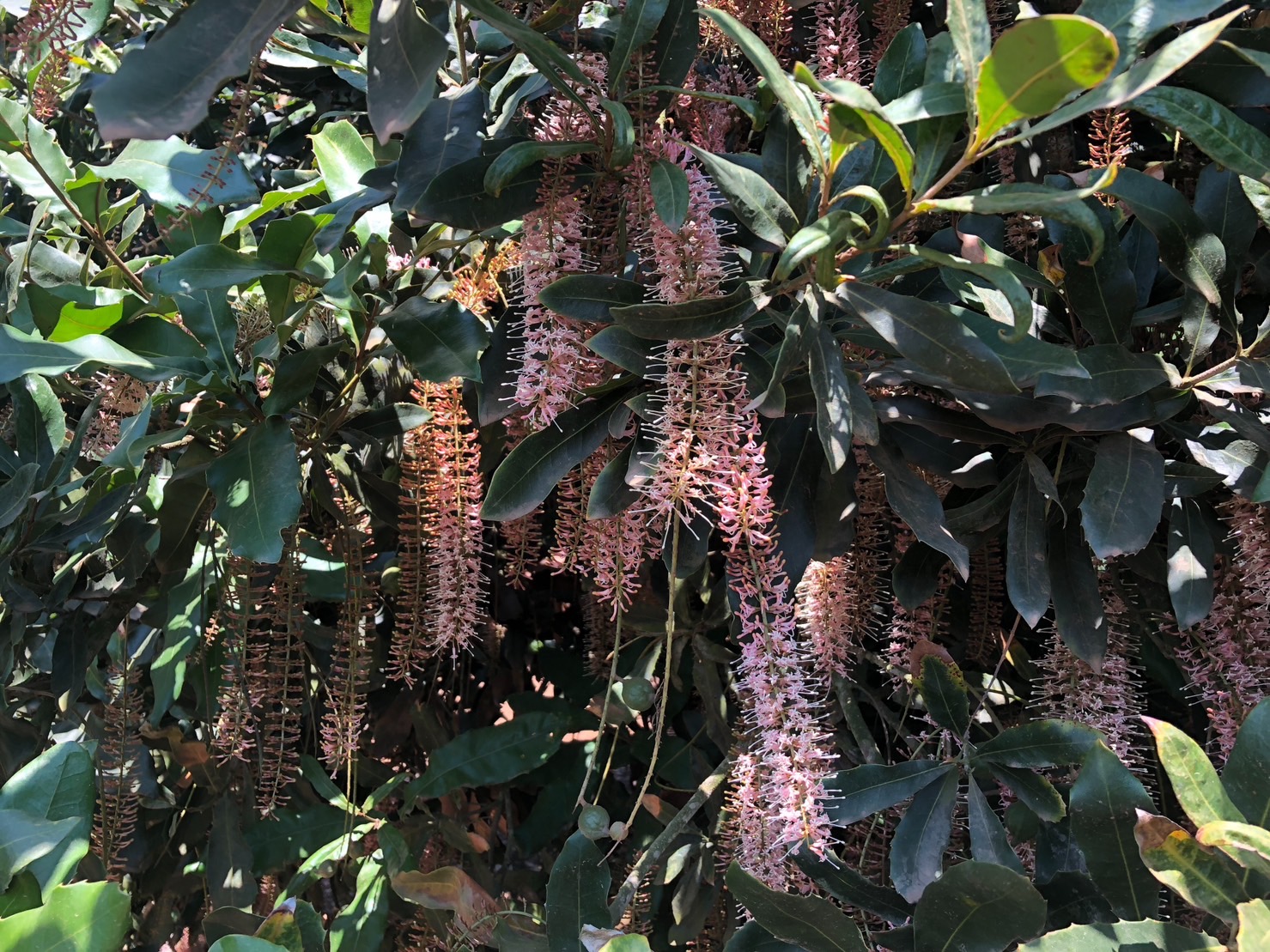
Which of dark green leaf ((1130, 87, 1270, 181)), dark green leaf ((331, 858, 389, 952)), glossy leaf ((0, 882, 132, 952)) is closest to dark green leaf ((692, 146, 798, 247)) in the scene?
dark green leaf ((1130, 87, 1270, 181))

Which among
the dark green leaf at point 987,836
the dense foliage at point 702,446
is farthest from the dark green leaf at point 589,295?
the dark green leaf at point 987,836

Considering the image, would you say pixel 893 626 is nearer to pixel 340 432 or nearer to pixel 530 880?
pixel 340 432

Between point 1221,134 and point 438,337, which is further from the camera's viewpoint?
point 438,337

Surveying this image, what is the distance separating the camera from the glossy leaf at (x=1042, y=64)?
0.67 meters

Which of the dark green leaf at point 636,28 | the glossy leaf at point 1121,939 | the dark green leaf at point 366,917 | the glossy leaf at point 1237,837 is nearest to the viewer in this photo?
the glossy leaf at point 1237,837

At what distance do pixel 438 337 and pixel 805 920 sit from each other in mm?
743

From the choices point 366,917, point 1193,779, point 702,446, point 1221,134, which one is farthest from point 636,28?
point 366,917

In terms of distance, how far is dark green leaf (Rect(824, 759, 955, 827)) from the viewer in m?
1.17

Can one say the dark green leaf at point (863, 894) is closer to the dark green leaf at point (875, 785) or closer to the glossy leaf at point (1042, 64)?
the dark green leaf at point (875, 785)

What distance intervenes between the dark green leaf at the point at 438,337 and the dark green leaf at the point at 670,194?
12.4 inches

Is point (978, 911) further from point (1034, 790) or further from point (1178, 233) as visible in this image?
point (1178, 233)

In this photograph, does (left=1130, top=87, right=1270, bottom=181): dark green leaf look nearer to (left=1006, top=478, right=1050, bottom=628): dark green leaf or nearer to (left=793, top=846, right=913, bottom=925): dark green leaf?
(left=1006, top=478, right=1050, bottom=628): dark green leaf

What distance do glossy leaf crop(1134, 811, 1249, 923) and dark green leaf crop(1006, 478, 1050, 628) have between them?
262mm

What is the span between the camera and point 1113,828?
989 millimetres
